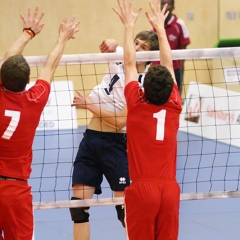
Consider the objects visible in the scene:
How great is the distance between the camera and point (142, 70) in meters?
5.24

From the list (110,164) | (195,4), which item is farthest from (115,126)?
(195,4)

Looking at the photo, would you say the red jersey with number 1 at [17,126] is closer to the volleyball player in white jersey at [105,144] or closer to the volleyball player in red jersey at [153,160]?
the volleyball player in red jersey at [153,160]

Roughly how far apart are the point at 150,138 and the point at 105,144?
113cm

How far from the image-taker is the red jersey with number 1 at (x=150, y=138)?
161 inches

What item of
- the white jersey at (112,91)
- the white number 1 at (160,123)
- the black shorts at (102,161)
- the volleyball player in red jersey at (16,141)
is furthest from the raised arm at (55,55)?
the black shorts at (102,161)

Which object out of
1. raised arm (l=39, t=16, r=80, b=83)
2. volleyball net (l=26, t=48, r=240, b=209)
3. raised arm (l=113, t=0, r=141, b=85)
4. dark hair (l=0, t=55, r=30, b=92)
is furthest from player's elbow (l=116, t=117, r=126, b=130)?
dark hair (l=0, t=55, r=30, b=92)

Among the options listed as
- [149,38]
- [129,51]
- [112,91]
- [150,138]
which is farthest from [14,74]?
[149,38]

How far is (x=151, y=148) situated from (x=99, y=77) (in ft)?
29.9

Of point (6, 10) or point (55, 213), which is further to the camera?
point (6, 10)

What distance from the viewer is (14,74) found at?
3.98 meters

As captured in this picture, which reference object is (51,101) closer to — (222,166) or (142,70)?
(222,166)

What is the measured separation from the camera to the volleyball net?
5.11 metres

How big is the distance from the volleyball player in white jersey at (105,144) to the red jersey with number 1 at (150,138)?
2.95 feet

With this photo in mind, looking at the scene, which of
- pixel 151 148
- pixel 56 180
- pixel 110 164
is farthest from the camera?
pixel 56 180
